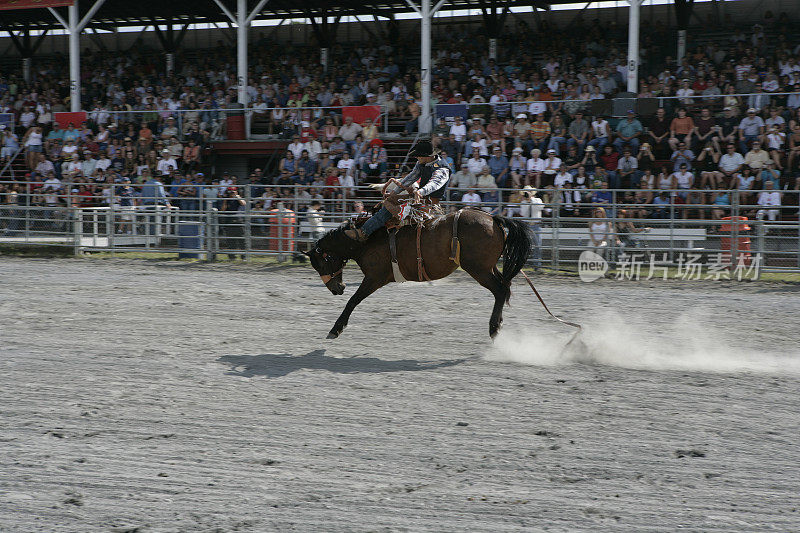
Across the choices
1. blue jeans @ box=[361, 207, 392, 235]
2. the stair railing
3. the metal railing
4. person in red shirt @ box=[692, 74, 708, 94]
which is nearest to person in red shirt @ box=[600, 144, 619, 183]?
the metal railing

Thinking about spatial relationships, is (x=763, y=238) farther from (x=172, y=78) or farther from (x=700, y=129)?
(x=172, y=78)

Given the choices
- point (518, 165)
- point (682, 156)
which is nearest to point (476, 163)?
point (518, 165)

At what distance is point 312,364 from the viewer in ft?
24.0

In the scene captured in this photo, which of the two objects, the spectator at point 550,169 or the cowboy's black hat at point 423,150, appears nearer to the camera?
the cowboy's black hat at point 423,150

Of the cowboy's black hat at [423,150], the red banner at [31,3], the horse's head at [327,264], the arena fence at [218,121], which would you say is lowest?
the horse's head at [327,264]

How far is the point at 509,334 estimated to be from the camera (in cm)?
879

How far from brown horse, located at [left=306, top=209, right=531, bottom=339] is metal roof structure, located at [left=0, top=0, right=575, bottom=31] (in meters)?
17.3

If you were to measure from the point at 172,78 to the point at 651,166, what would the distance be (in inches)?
690

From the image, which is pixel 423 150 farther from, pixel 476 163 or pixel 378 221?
pixel 476 163

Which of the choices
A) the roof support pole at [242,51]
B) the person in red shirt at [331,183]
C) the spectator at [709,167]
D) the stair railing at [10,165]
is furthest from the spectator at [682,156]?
the stair railing at [10,165]

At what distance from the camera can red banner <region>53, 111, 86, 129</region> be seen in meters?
23.2

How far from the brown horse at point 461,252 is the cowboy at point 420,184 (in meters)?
0.17

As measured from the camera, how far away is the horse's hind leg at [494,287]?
26.7ft

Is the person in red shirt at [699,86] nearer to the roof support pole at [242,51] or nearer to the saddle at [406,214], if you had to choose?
the roof support pole at [242,51]
